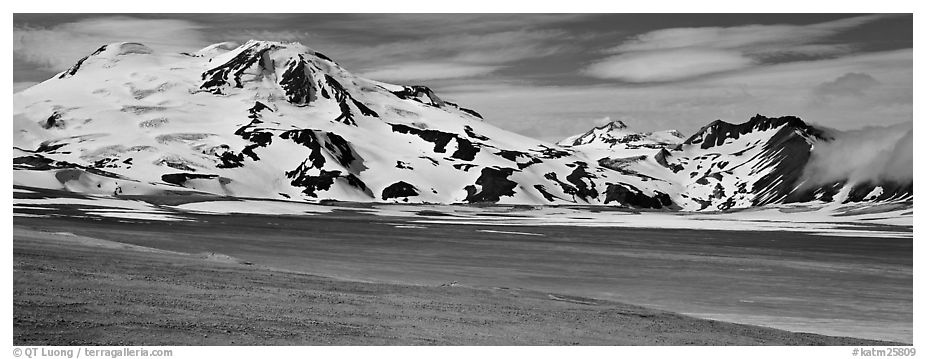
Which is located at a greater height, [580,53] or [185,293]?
[580,53]

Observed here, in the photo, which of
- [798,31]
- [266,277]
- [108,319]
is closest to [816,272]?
[798,31]

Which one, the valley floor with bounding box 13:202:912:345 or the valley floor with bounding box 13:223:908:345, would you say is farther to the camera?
the valley floor with bounding box 13:202:912:345

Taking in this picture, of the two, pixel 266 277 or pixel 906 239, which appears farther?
pixel 906 239

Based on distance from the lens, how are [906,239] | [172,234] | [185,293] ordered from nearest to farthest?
[185,293], [172,234], [906,239]

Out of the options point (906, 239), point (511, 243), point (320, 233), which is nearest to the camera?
point (511, 243)

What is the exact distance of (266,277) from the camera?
122ft

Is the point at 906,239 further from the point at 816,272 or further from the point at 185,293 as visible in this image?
the point at 185,293

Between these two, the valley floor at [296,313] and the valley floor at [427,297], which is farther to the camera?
the valley floor at [427,297]

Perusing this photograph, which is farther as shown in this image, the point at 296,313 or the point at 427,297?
the point at 427,297

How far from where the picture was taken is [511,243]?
79.2m

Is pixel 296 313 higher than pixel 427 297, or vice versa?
pixel 296 313

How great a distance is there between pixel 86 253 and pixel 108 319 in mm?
15277

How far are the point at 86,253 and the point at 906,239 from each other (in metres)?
86.3

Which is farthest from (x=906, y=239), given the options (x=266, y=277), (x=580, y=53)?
(x=266, y=277)
